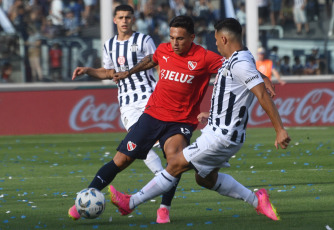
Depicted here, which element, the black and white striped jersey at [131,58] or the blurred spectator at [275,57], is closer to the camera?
the black and white striped jersey at [131,58]

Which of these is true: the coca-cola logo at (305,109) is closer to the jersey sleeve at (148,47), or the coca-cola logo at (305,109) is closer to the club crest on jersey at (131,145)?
the jersey sleeve at (148,47)

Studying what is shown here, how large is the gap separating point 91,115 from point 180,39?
1182cm

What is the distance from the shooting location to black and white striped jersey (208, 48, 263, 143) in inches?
231

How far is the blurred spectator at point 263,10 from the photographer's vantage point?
22750 mm

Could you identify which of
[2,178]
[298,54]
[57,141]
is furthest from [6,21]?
[2,178]

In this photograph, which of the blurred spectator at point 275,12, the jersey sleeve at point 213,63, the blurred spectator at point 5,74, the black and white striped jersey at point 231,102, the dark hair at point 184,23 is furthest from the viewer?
the blurred spectator at point 275,12

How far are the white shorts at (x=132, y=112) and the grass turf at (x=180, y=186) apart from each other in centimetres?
78

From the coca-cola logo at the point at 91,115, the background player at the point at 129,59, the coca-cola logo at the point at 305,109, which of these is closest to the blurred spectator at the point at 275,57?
the coca-cola logo at the point at 305,109

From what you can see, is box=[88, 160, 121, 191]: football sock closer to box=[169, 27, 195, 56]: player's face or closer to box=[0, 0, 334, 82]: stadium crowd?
box=[169, 27, 195, 56]: player's face

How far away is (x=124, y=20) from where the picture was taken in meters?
8.59

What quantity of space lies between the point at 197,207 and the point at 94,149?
284 inches

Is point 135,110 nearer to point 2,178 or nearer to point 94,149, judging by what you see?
point 2,178

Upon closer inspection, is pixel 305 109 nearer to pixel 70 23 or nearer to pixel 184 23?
pixel 70 23

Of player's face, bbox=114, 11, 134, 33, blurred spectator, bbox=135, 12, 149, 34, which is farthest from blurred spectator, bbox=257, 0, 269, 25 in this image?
player's face, bbox=114, 11, 134, 33
